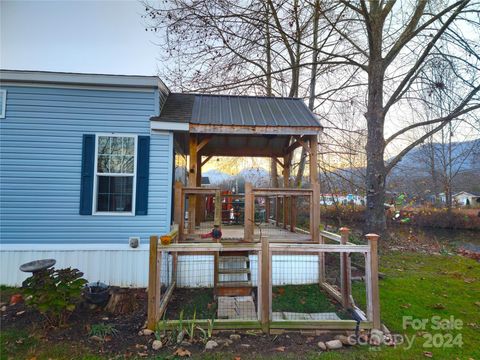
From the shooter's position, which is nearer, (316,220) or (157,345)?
(157,345)

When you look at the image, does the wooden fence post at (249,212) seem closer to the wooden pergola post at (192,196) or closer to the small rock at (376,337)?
the wooden pergola post at (192,196)

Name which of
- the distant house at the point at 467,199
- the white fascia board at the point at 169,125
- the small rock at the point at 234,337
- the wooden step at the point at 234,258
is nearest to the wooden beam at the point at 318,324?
the small rock at the point at 234,337

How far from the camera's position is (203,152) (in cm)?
880

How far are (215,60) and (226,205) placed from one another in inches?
232

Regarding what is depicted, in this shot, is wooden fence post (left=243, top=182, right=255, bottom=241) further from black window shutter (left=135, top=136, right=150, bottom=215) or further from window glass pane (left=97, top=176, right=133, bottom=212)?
window glass pane (left=97, top=176, right=133, bottom=212)

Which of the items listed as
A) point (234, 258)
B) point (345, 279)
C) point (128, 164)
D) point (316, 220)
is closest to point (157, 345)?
point (234, 258)

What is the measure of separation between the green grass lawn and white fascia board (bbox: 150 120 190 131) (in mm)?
3843

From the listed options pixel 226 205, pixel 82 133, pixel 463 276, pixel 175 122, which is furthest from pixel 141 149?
pixel 463 276

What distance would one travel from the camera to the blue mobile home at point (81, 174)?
557 cm

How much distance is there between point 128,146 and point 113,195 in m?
1.08

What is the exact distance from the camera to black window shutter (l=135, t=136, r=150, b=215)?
5691mm

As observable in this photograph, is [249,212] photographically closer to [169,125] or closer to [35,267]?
[169,125]

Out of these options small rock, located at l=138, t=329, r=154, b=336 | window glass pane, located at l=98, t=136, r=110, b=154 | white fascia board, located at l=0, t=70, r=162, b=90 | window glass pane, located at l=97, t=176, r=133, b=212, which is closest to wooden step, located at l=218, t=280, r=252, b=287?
small rock, located at l=138, t=329, r=154, b=336

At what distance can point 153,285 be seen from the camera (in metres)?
3.82
